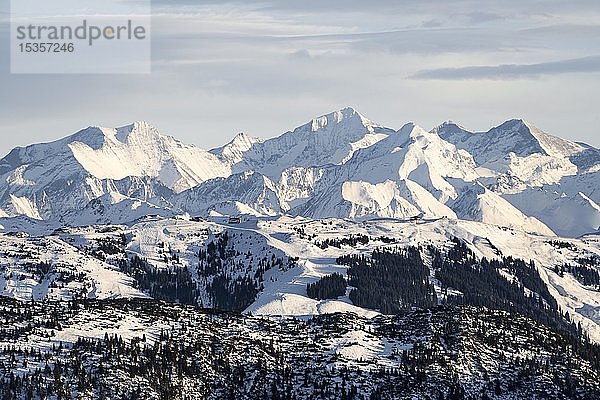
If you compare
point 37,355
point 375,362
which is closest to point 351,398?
point 375,362

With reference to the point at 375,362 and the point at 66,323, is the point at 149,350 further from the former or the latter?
the point at 375,362

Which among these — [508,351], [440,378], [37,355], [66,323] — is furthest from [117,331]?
[508,351]

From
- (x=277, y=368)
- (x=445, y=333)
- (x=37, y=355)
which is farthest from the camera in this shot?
(x=445, y=333)

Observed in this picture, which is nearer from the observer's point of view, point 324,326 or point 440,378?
point 440,378

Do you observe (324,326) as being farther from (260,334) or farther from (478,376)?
(478,376)

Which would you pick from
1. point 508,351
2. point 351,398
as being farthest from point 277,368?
point 508,351

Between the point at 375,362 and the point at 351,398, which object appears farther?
the point at 375,362

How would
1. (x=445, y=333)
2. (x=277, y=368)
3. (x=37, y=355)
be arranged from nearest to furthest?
(x=37, y=355)
(x=277, y=368)
(x=445, y=333)
